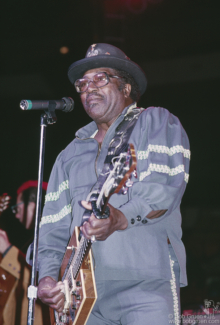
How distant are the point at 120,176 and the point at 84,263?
0.63 m

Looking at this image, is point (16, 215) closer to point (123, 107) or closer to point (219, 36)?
point (123, 107)

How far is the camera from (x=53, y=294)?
7.30 ft

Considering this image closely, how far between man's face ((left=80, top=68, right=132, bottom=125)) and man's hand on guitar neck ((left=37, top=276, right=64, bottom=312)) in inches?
43.9

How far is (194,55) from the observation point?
21.6 ft

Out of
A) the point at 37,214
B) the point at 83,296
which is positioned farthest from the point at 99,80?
the point at 83,296

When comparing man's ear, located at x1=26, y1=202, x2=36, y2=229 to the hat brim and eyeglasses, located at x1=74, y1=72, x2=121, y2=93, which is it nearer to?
the hat brim

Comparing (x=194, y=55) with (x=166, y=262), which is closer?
(x=166, y=262)

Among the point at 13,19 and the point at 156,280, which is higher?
the point at 13,19

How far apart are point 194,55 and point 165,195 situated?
5244mm

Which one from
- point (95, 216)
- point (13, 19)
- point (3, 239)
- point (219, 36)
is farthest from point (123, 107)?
point (219, 36)

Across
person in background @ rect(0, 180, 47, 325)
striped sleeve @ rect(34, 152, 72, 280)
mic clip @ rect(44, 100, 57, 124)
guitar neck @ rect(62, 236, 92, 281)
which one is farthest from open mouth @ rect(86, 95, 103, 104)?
person in background @ rect(0, 180, 47, 325)

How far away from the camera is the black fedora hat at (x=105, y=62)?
8.58 ft

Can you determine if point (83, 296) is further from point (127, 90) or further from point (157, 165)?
point (127, 90)

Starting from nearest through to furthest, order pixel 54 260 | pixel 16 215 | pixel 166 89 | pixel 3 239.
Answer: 1. pixel 54 260
2. pixel 3 239
3. pixel 16 215
4. pixel 166 89
